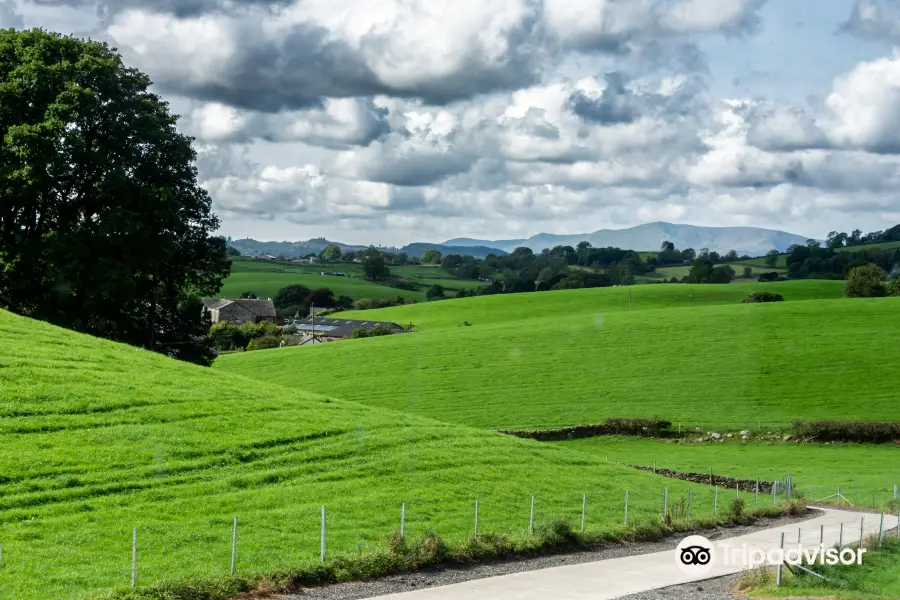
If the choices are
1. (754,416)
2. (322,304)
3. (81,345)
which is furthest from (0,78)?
(322,304)

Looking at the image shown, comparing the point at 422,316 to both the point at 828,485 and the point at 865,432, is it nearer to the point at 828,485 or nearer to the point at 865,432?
the point at 865,432

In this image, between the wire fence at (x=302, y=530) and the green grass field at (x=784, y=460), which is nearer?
the wire fence at (x=302, y=530)

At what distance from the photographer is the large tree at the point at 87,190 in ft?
148

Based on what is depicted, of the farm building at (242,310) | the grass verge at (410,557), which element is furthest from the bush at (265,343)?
the grass verge at (410,557)

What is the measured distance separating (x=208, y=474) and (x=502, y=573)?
9.69 meters

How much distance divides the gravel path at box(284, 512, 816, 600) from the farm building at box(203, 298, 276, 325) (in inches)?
5472

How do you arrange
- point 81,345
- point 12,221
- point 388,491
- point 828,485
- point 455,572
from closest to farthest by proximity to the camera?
1. point 455,572
2. point 388,491
3. point 81,345
4. point 828,485
5. point 12,221

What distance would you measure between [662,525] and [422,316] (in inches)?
3955

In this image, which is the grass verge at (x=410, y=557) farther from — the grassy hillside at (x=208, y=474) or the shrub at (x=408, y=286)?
the shrub at (x=408, y=286)

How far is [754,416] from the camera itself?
210ft

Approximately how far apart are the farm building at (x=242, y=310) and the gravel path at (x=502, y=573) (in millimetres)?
138987

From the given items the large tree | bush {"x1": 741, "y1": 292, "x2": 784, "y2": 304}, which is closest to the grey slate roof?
bush {"x1": 741, "y1": 292, "x2": 784, "y2": 304}

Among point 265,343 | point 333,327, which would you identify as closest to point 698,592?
point 265,343

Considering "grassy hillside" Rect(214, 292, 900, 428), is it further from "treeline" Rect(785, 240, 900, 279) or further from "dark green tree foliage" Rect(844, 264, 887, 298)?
"treeline" Rect(785, 240, 900, 279)
